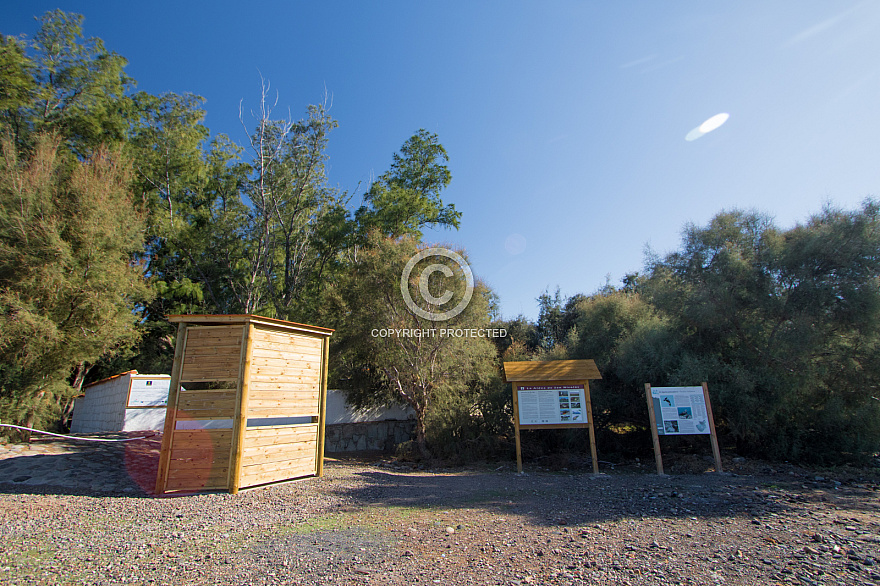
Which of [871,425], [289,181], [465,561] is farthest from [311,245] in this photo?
[871,425]

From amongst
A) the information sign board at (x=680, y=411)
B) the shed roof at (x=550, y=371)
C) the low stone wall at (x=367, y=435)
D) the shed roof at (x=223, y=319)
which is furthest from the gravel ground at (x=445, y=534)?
the low stone wall at (x=367, y=435)

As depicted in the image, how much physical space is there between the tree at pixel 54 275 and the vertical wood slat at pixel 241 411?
5657 mm

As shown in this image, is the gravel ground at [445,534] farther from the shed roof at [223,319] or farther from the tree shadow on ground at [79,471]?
the shed roof at [223,319]

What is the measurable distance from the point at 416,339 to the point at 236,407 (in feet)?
18.2

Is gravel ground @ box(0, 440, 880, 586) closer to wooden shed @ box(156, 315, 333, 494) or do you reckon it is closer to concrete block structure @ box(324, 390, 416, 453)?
wooden shed @ box(156, 315, 333, 494)

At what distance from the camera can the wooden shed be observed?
6.73m

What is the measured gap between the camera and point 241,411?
6844mm

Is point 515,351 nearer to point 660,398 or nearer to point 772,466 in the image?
point 660,398

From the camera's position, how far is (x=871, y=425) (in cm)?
956

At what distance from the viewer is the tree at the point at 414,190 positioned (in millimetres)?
16172

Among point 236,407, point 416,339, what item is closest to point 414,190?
point 416,339

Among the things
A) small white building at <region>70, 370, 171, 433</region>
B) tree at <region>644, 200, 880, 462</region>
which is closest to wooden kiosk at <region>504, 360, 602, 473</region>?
tree at <region>644, 200, 880, 462</region>

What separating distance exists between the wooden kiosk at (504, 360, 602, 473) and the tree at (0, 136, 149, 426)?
1000 centimetres

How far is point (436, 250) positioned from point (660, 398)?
6.55 meters
